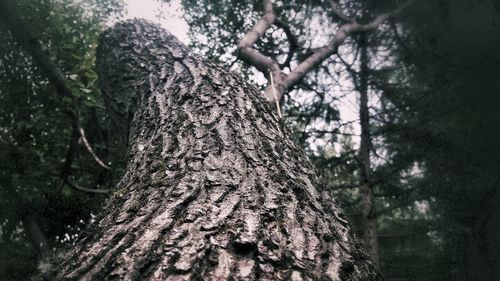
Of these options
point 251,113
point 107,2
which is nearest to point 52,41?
point 107,2

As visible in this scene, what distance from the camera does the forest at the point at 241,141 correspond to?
1.11 meters

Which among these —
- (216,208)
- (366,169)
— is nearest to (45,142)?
(366,169)

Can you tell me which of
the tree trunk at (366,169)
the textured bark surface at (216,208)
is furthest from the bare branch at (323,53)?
the textured bark surface at (216,208)

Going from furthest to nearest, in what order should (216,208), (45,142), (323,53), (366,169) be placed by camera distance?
(366,169), (45,142), (323,53), (216,208)

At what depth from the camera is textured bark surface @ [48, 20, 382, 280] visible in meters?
0.97

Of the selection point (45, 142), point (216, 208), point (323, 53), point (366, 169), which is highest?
point (323, 53)

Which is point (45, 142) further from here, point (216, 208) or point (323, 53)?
point (216, 208)

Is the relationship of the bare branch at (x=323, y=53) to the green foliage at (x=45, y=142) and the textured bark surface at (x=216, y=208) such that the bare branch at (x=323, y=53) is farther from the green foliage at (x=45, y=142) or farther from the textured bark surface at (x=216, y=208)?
the green foliage at (x=45, y=142)

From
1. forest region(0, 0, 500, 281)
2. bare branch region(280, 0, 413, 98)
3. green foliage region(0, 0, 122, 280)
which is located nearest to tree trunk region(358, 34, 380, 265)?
forest region(0, 0, 500, 281)

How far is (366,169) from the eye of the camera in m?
6.82

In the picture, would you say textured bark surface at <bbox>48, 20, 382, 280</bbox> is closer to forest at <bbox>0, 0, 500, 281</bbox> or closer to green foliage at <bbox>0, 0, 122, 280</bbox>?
forest at <bbox>0, 0, 500, 281</bbox>

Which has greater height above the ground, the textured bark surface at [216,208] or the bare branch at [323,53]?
the bare branch at [323,53]

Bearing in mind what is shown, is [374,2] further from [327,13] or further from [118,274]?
[118,274]

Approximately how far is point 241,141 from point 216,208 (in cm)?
51
